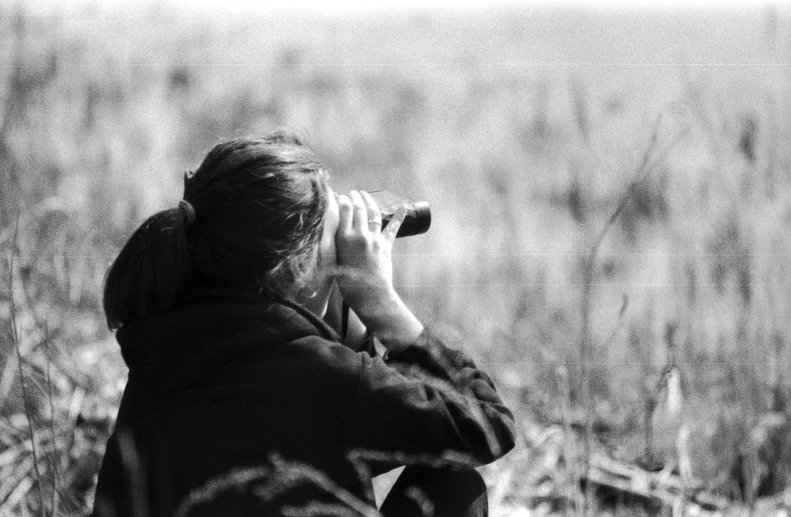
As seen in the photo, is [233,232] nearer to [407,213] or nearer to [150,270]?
[150,270]

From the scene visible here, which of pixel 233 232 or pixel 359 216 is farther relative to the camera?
pixel 359 216

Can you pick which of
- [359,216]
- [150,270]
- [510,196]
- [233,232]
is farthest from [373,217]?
[510,196]

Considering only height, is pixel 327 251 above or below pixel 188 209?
below

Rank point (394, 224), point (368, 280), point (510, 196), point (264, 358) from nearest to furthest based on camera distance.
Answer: point (264, 358) → point (368, 280) → point (394, 224) → point (510, 196)

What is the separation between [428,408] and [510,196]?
2285 mm

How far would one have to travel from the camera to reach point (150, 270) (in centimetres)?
149

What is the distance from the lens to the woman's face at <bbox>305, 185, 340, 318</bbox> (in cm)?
159

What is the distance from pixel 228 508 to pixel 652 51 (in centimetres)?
434

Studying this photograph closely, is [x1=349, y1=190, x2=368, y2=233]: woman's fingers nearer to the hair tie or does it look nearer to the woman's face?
the woman's face

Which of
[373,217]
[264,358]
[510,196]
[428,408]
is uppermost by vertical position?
[373,217]

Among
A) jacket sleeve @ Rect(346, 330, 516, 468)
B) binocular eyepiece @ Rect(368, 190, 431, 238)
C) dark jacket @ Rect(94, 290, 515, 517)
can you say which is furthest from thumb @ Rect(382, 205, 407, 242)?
dark jacket @ Rect(94, 290, 515, 517)

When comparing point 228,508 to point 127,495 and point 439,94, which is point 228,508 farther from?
point 439,94

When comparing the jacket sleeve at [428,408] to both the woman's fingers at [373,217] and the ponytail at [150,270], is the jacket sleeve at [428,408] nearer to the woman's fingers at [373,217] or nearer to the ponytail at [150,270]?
the woman's fingers at [373,217]

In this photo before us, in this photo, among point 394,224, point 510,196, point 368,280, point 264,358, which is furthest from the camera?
point 510,196
